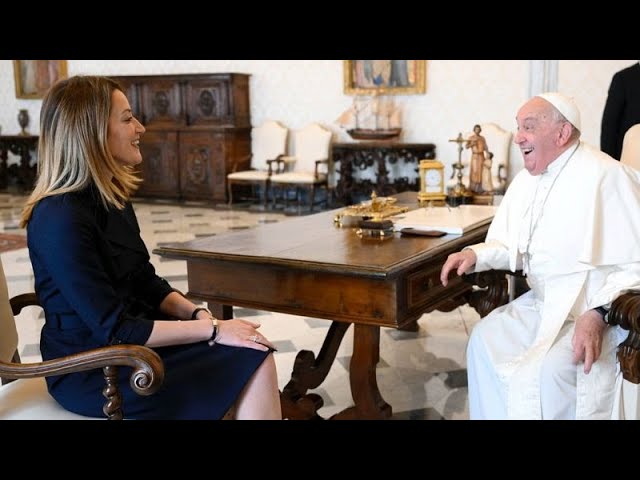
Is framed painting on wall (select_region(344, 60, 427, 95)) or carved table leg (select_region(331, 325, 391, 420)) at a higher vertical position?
framed painting on wall (select_region(344, 60, 427, 95))

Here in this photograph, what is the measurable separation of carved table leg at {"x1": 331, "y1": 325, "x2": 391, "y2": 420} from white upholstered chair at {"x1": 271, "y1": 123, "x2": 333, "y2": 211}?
275 inches

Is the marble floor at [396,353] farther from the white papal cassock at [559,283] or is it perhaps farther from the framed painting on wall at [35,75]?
the framed painting on wall at [35,75]

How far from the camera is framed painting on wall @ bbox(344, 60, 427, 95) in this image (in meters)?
9.79

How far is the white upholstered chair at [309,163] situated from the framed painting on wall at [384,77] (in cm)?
75

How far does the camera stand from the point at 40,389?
7.05 ft

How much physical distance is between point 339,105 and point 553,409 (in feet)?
27.7

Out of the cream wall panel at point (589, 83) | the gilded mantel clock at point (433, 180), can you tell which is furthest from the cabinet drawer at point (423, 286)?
Answer: the cream wall panel at point (589, 83)

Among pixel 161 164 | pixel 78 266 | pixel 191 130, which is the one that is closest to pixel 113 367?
pixel 78 266

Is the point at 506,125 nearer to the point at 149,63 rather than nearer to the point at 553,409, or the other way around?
the point at 149,63

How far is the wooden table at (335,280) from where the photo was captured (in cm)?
262

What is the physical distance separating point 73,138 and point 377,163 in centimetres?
808

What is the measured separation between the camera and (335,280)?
2664mm

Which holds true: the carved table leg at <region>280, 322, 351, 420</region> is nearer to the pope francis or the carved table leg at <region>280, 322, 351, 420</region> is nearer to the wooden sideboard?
the pope francis

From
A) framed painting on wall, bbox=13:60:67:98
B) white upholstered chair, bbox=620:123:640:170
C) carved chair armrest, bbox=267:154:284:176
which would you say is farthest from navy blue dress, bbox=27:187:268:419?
framed painting on wall, bbox=13:60:67:98
